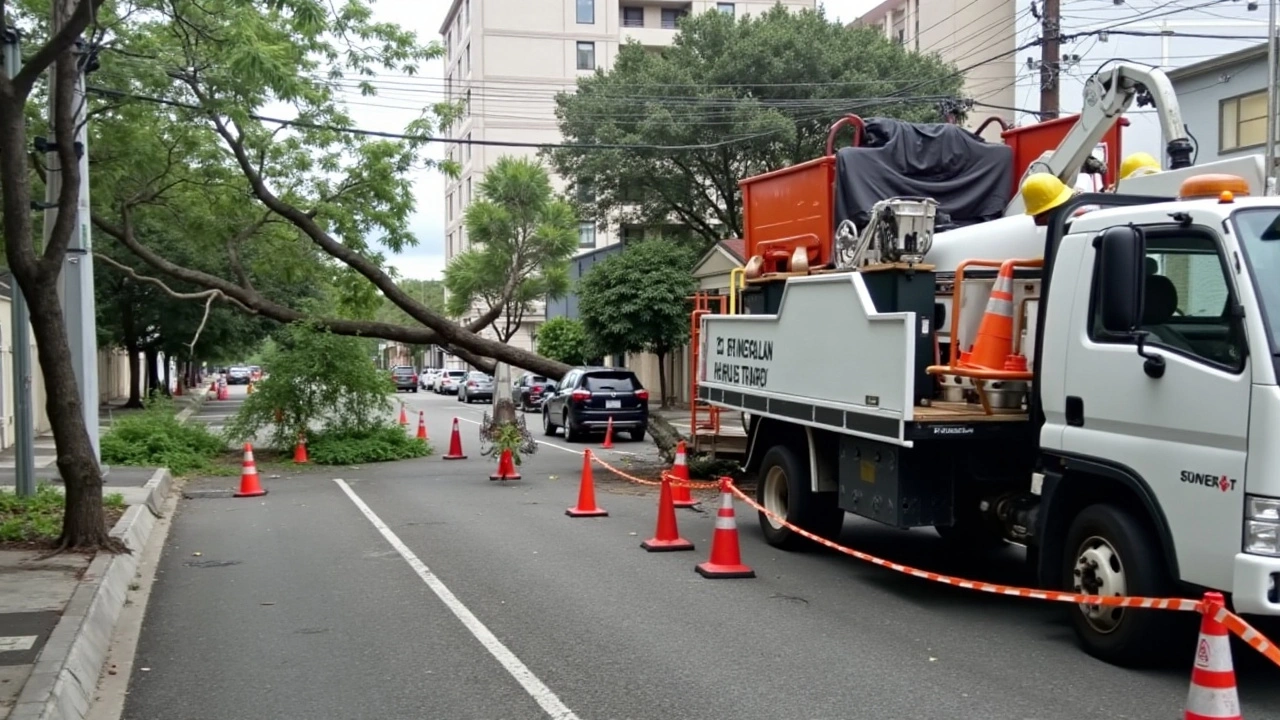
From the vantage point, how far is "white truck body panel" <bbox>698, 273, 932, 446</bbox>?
8305 mm

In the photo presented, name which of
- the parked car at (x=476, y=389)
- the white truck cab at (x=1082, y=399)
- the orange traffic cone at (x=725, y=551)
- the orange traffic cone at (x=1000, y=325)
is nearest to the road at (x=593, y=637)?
the orange traffic cone at (x=725, y=551)

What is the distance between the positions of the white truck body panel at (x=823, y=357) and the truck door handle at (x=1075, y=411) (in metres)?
1.18

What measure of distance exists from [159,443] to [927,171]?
1491 cm

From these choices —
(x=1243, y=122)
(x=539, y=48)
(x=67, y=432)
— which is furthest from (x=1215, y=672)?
(x=539, y=48)

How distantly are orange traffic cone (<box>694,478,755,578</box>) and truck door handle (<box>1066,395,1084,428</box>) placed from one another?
10.1ft

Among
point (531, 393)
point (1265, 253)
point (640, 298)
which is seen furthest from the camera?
point (531, 393)

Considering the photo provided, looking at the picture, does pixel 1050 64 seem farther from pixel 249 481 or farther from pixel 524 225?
pixel 524 225

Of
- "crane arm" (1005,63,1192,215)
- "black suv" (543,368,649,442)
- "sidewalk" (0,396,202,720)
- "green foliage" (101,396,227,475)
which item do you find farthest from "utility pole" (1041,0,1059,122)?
"green foliage" (101,396,227,475)

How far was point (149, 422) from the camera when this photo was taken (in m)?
20.6

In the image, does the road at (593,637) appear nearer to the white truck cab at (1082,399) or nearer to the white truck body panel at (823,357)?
the white truck cab at (1082,399)

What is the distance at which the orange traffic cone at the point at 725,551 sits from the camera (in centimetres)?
950

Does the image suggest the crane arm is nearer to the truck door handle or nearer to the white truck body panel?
the white truck body panel

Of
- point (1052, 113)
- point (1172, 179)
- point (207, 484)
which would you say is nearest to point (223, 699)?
point (1172, 179)

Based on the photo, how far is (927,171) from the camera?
10.6 metres
